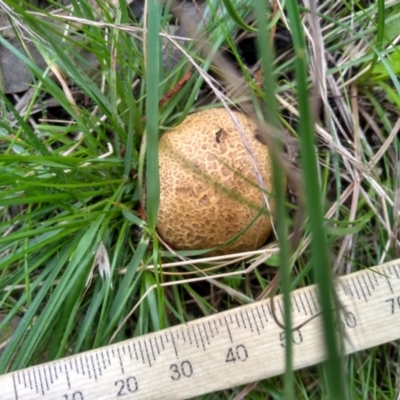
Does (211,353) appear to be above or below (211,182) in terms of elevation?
below

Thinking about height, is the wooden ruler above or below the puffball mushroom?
below

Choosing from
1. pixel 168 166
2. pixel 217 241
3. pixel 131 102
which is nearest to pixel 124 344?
pixel 217 241

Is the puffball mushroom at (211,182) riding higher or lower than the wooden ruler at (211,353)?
higher
